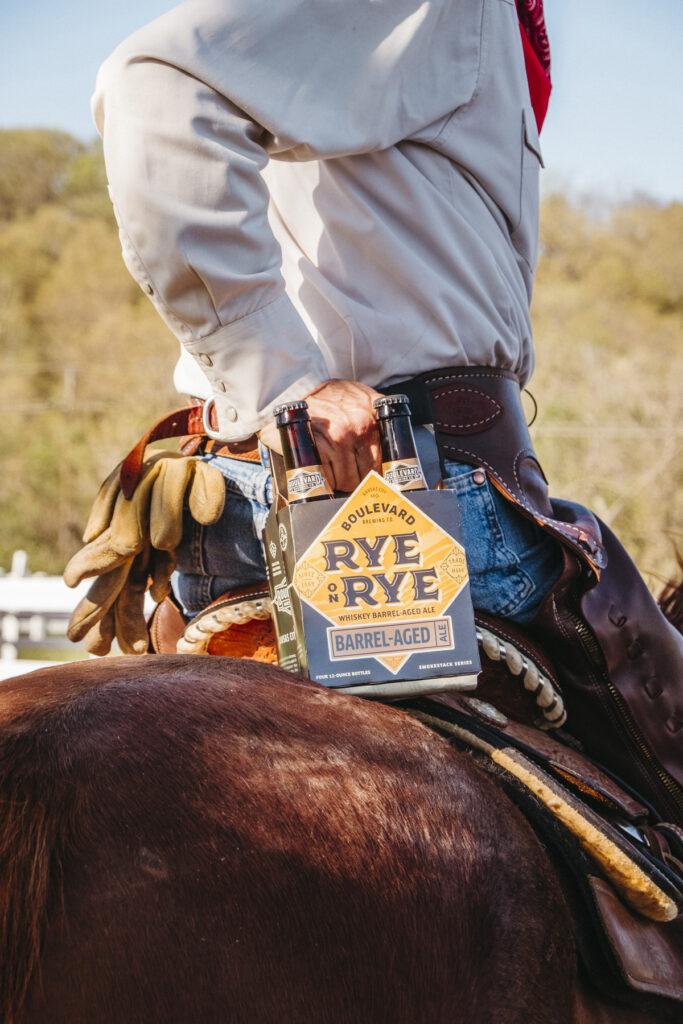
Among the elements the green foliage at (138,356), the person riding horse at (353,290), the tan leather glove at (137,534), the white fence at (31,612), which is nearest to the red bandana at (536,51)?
the person riding horse at (353,290)

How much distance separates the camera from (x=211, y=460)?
1.60 m

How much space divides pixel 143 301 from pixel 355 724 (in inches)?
1437

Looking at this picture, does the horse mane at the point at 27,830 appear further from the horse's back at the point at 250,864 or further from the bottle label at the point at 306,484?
the bottle label at the point at 306,484

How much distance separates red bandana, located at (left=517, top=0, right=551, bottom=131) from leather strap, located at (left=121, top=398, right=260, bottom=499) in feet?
2.97

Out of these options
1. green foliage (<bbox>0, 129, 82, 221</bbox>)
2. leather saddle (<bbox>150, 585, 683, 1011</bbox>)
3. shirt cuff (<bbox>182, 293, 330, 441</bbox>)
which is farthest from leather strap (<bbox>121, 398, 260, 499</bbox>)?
green foliage (<bbox>0, 129, 82, 221</bbox>)

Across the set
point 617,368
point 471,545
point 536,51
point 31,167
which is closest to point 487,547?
point 471,545

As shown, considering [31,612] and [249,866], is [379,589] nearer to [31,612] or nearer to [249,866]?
[249,866]

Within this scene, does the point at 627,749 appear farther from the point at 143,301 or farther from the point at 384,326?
the point at 143,301

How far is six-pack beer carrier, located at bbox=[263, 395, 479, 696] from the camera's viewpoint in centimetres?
119

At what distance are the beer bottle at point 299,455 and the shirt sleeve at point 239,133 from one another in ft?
0.43

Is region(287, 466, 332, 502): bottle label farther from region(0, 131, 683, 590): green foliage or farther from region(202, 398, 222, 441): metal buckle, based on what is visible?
region(0, 131, 683, 590): green foliage

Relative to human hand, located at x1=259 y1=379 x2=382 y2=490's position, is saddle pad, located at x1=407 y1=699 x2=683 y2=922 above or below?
below

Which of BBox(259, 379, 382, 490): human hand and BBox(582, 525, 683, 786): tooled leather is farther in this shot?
BBox(582, 525, 683, 786): tooled leather

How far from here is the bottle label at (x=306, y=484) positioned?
1.23m
